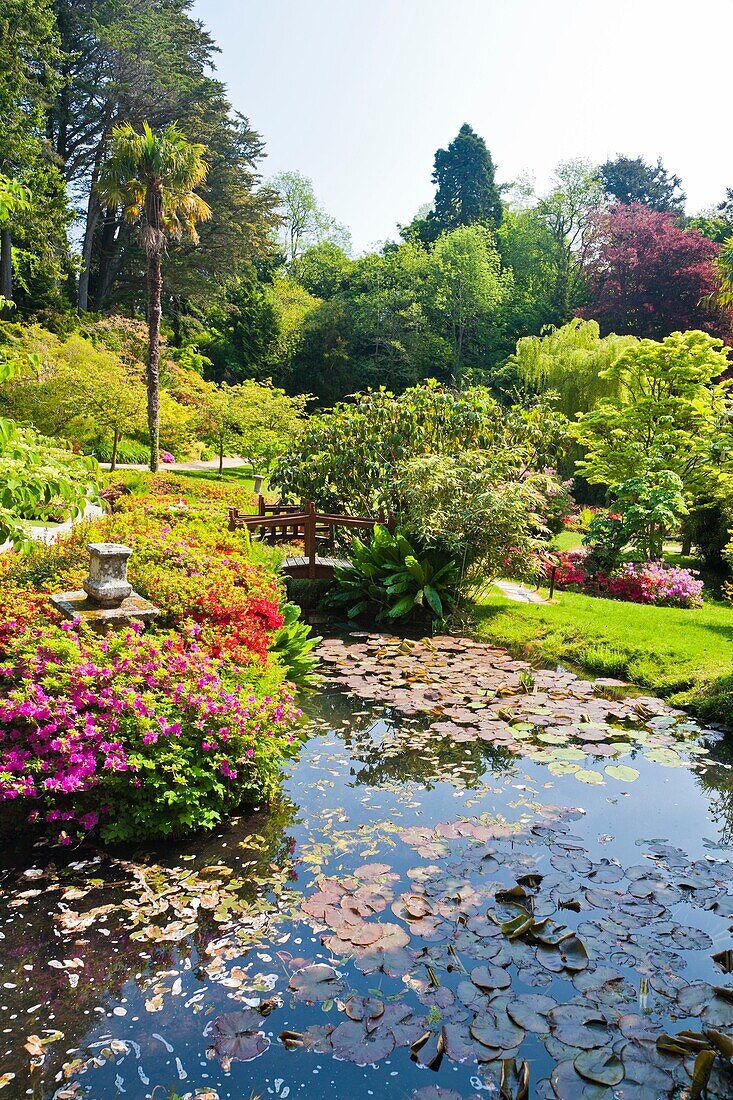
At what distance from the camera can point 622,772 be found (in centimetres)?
606

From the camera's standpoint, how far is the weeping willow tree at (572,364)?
24766mm

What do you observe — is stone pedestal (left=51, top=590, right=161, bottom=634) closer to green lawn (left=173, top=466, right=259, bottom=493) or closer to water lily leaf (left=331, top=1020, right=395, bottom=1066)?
water lily leaf (left=331, top=1020, right=395, bottom=1066)

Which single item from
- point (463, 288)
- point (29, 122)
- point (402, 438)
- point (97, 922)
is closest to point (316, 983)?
point (97, 922)

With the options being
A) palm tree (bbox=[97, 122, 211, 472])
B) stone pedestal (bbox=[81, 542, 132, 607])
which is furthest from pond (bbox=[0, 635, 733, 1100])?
palm tree (bbox=[97, 122, 211, 472])

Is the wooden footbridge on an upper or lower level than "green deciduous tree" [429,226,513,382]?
lower

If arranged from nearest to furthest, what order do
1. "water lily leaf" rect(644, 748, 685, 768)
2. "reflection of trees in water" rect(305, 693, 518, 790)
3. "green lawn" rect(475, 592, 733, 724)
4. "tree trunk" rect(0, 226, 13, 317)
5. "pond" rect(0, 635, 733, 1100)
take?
"pond" rect(0, 635, 733, 1100)
"reflection of trees in water" rect(305, 693, 518, 790)
"water lily leaf" rect(644, 748, 685, 768)
"green lawn" rect(475, 592, 733, 724)
"tree trunk" rect(0, 226, 13, 317)

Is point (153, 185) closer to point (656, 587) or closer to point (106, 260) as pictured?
point (656, 587)

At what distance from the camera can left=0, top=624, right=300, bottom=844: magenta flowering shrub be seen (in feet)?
14.9

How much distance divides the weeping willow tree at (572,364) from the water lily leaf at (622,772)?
62.7 feet

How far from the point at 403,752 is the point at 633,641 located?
3696 mm

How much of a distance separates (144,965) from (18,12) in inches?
1070

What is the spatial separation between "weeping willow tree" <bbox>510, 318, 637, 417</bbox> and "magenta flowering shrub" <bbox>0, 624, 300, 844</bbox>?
68.5ft

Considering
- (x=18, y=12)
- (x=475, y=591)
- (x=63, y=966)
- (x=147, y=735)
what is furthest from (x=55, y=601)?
(x=18, y=12)

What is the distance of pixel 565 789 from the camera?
5820mm
